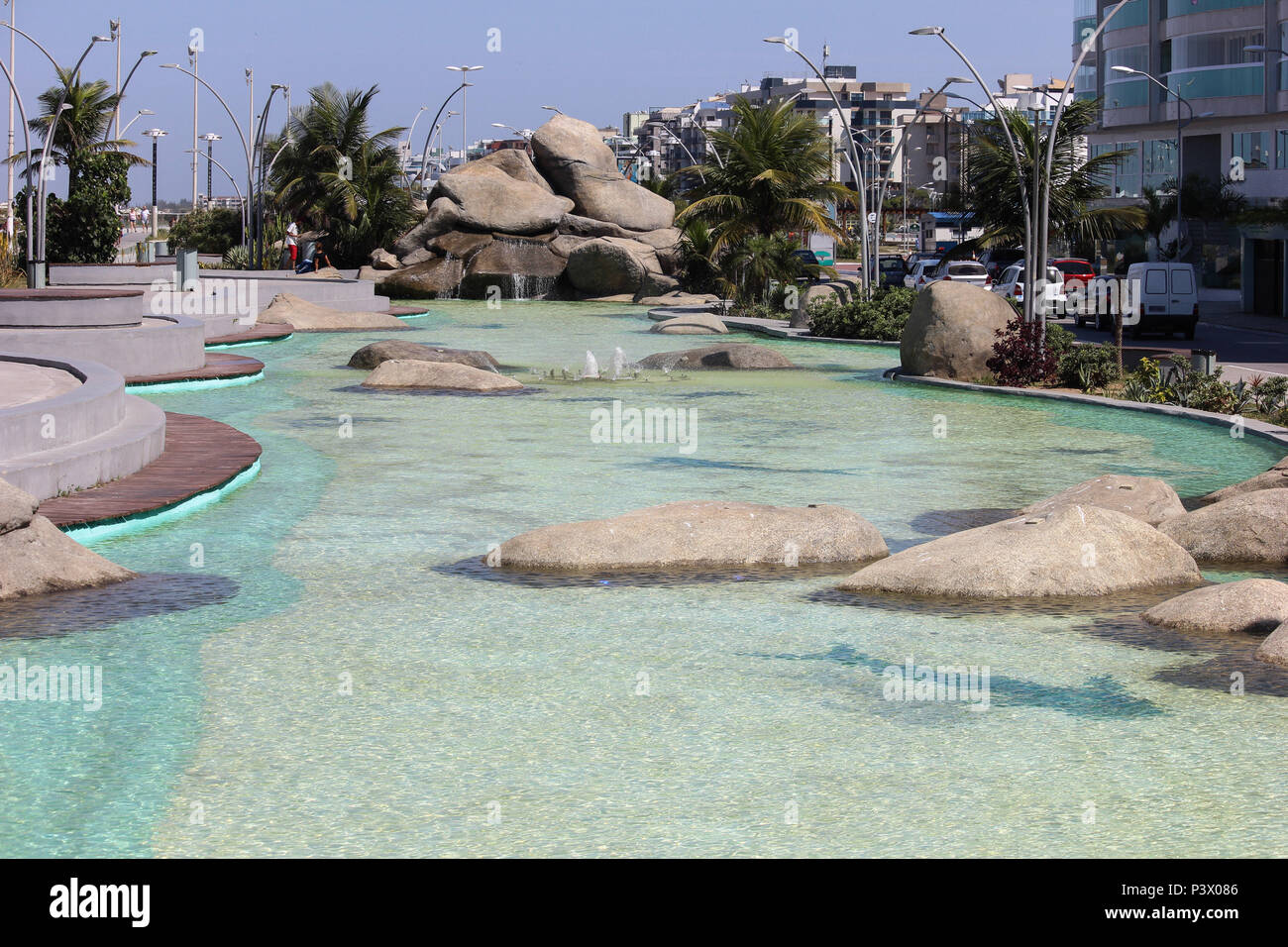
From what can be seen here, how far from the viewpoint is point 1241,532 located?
12.0 metres

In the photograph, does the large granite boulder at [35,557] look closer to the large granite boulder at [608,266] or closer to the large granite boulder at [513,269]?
the large granite boulder at [608,266]

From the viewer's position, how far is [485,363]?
27625 millimetres

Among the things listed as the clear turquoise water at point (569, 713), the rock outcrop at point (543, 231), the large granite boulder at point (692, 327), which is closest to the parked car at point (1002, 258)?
the rock outcrop at point (543, 231)

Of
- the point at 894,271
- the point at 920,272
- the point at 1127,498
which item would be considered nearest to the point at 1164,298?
the point at 920,272

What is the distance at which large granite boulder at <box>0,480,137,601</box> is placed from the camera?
10336 millimetres

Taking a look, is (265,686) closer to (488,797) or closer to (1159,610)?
(488,797)

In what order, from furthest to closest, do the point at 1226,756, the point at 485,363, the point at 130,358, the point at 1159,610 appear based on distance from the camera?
the point at 485,363 < the point at 130,358 < the point at 1159,610 < the point at 1226,756

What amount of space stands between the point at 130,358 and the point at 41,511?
40.0ft

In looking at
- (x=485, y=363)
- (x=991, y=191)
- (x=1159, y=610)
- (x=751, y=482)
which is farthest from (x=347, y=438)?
(x=991, y=191)

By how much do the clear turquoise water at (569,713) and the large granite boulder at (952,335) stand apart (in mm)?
11515

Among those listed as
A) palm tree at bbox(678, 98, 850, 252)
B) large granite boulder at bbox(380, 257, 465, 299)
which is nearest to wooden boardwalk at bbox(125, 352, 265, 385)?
palm tree at bbox(678, 98, 850, 252)

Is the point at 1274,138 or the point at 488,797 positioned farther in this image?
the point at 1274,138

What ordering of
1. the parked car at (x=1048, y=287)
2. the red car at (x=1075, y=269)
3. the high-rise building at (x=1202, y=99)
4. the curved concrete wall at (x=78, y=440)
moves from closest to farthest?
the curved concrete wall at (x=78, y=440) < the parked car at (x=1048, y=287) < the red car at (x=1075, y=269) < the high-rise building at (x=1202, y=99)

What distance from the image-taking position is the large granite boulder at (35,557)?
10.3 meters
